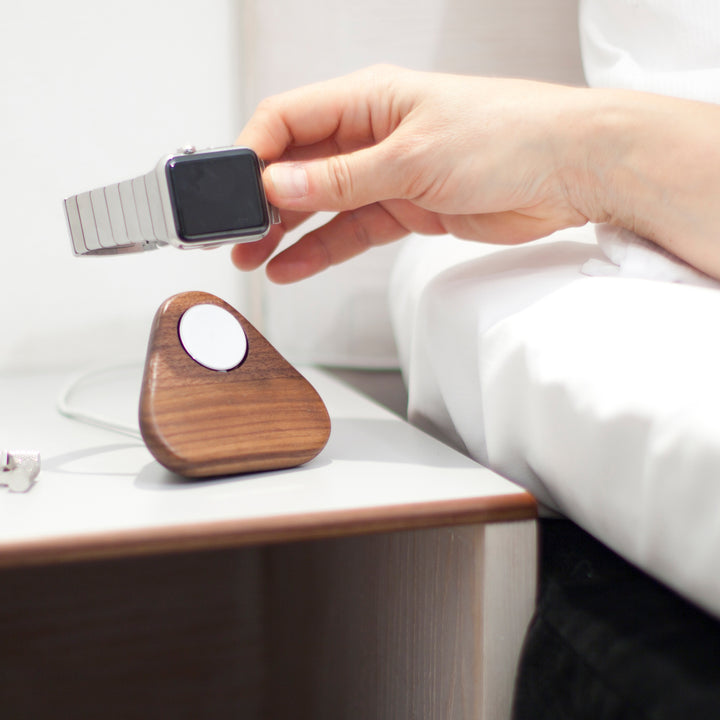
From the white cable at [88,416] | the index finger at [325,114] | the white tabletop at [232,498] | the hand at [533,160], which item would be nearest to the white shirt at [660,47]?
the hand at [533,160]

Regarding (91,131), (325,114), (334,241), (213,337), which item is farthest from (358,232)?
(91,131)

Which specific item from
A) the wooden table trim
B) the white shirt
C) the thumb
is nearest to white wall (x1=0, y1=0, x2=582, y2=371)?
the white shirt

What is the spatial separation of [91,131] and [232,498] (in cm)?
54

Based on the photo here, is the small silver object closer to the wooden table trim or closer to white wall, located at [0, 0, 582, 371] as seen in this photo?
the wooden table trim

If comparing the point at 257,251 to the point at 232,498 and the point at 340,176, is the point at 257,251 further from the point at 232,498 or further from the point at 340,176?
the point at 232,498

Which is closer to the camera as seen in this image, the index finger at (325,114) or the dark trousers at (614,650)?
the dark trousers at (614,650)

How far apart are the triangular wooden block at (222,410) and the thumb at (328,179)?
8 centimetres

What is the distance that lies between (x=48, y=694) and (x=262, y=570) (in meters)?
0.26

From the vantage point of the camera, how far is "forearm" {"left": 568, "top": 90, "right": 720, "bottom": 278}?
43 cm

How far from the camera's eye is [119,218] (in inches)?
16.3

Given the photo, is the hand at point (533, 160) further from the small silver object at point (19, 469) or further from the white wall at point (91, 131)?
the white wall at point (91, 131)

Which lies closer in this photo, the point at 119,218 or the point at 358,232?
the point at 119,218

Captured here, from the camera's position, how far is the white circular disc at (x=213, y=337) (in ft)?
1.33

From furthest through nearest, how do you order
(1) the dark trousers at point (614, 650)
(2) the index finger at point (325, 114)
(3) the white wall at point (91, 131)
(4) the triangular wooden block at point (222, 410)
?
(3) the white wall at point (91, 131) < (2) the index finger at point (325, 114) < (4) the triangular wooden block at point (222, 410) < (1) the dark trousers at point (614, 650)
